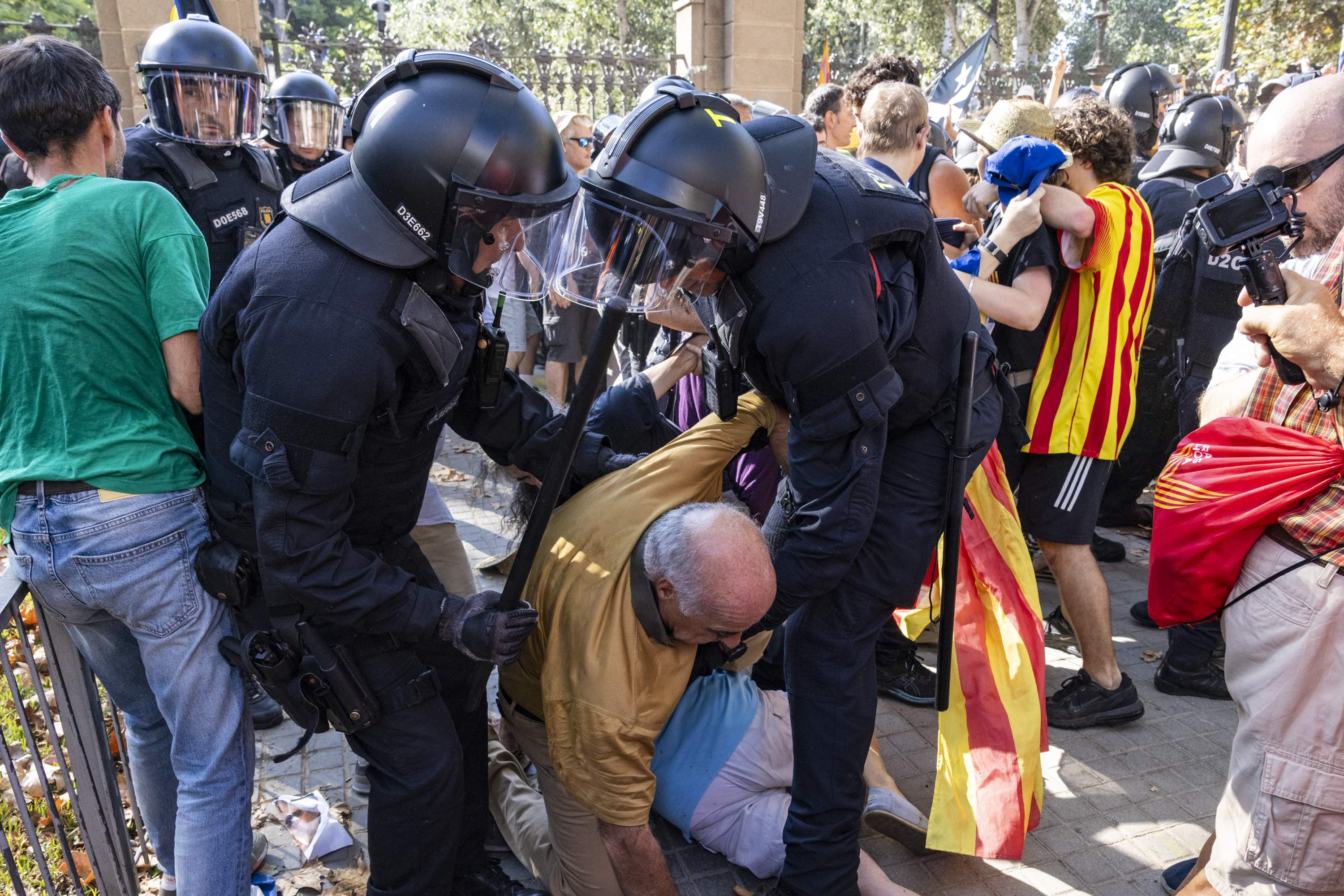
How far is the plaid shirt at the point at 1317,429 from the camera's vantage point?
73.5 inches

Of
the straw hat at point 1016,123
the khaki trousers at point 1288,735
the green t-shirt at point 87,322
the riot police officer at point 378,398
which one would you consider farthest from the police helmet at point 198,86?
the khaki trousers at point 1288,735

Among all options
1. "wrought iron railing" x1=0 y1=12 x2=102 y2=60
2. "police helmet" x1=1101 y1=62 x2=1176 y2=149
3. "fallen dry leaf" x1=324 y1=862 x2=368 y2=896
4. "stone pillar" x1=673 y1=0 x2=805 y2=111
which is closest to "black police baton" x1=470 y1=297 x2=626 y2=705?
"fallen dry leaf" x1=324 y1=862 x2=368 y2=896

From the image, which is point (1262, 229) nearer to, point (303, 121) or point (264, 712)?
point (264, 712)

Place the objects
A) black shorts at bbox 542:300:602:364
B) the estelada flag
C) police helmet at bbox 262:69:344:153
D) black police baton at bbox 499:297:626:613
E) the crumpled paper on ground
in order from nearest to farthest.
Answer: black police baton at bbox 499:297:626:613
the estelada flag
the crumpled paper on ground
police helmet at bbox 262:69:344:153
black shorts at bbox 542:300:602:364

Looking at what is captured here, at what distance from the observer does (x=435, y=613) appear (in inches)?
81.9

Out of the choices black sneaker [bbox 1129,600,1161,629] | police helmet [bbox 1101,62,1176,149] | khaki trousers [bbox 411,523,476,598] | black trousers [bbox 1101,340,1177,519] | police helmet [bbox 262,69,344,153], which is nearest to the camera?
khaki trousers [bbox 411,523,476,598]

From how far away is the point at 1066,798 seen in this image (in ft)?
10.0

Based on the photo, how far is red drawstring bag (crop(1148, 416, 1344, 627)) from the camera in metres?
1.90

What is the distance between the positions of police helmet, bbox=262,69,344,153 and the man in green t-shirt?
8.56 ft

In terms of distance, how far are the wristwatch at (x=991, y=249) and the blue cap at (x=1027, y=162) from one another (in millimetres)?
172

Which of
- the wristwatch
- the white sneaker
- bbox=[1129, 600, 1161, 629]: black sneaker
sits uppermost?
the wristwatch

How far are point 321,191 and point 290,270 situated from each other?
0.69 feet

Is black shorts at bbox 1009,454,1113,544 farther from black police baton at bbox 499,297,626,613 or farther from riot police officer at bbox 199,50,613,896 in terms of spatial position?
Result: riot police officer at bbox 199,50,613,896

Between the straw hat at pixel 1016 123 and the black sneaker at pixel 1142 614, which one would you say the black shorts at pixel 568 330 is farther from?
the black sneaker at pixel 1142 614
